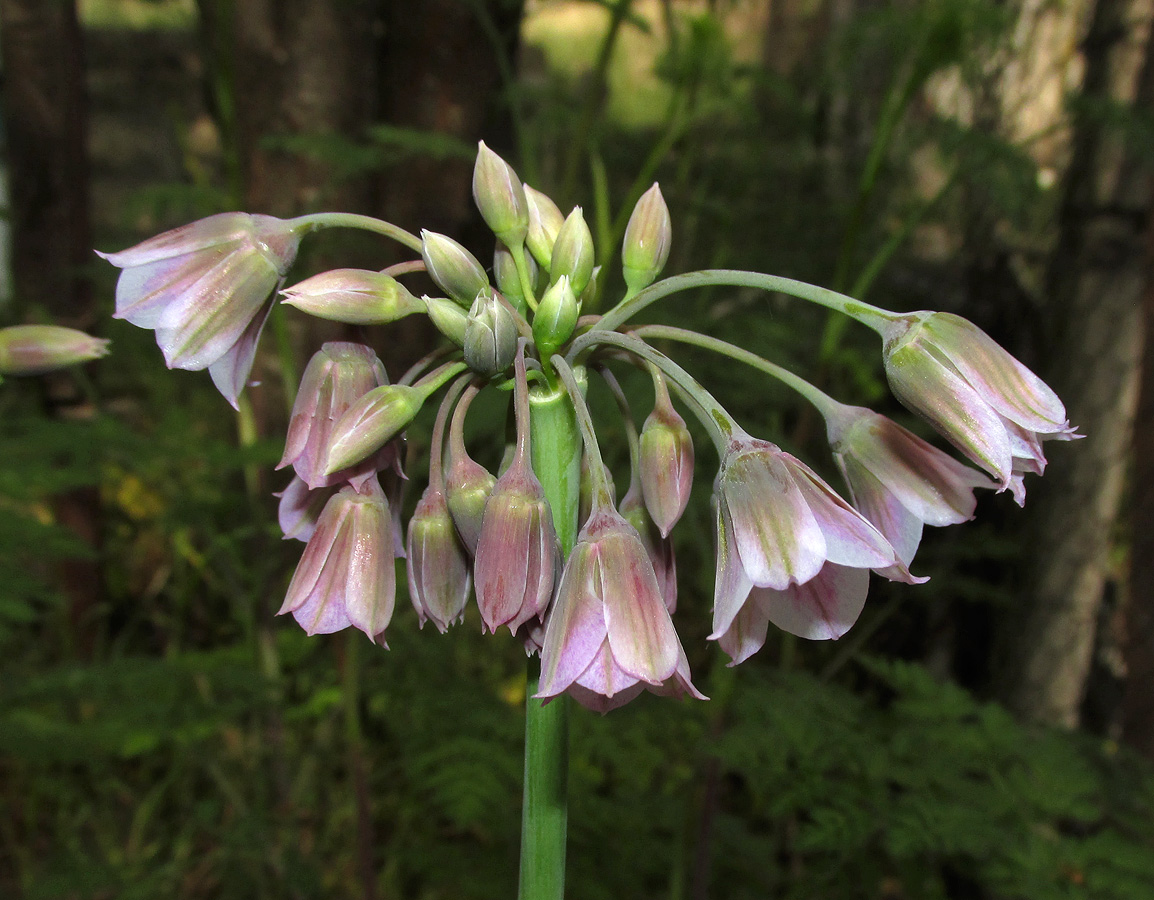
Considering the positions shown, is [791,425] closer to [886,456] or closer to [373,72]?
[373,72]

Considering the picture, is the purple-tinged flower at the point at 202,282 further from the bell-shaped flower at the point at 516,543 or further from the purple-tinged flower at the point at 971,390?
the purple-tinged flower at the point at 971,390

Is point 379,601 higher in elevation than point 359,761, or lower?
higher

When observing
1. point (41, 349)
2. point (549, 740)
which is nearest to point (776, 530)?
point (549, 740)

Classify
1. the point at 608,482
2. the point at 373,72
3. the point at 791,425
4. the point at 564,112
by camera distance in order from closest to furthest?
the point at 608,482 → the point at 564,112 → the point at 373,72 → the point at 791,425

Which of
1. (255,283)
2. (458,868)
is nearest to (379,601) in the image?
(255,283)

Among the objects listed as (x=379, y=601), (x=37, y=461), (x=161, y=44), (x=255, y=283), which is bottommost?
(x=37, y=461)

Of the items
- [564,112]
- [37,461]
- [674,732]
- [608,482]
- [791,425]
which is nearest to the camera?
[608,482]

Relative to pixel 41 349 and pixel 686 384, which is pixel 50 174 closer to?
pixel 41 349
